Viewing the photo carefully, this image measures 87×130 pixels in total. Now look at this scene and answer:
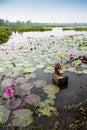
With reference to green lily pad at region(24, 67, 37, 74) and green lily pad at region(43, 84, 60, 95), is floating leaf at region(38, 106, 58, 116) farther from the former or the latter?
green lily pad at region(24, 67, 37, 74)

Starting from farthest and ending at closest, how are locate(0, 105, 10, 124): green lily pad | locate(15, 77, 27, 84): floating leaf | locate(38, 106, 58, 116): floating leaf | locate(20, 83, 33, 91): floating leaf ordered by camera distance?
locate(15, 77, 27, 84): floating leaf, locate(20, 83, 33, 91): floating leaf, locate(38, 106, 58, 116): floating leaf, locate(0, 105, 10, 124): green lily pad

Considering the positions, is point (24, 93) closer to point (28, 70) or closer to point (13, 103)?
point (13, 103)

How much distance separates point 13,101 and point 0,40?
14.0 m

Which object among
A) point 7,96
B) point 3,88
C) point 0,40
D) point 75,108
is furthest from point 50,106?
point 0,40

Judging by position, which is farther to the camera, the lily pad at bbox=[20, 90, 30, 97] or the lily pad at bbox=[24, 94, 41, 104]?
the lily pad at bbox=[20, 90, 30, 97]

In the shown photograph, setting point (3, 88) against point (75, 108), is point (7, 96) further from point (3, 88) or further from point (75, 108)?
point (75, 108)

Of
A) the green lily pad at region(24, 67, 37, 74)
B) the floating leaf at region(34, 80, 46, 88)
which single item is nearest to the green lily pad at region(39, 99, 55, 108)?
the floating leaf at region(34, 80, 46, 88)

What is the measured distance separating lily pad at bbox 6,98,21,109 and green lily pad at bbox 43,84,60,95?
2.79 feet

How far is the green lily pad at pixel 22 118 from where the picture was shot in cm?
288

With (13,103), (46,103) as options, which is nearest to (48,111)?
(46,103)

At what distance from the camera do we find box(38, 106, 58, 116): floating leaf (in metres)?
3.19

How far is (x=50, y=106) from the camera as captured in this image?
11.2 feet

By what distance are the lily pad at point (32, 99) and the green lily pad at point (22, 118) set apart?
401mm

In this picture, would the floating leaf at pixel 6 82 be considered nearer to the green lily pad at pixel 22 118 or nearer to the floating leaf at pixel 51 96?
the floating leaf at pixel 51 96
